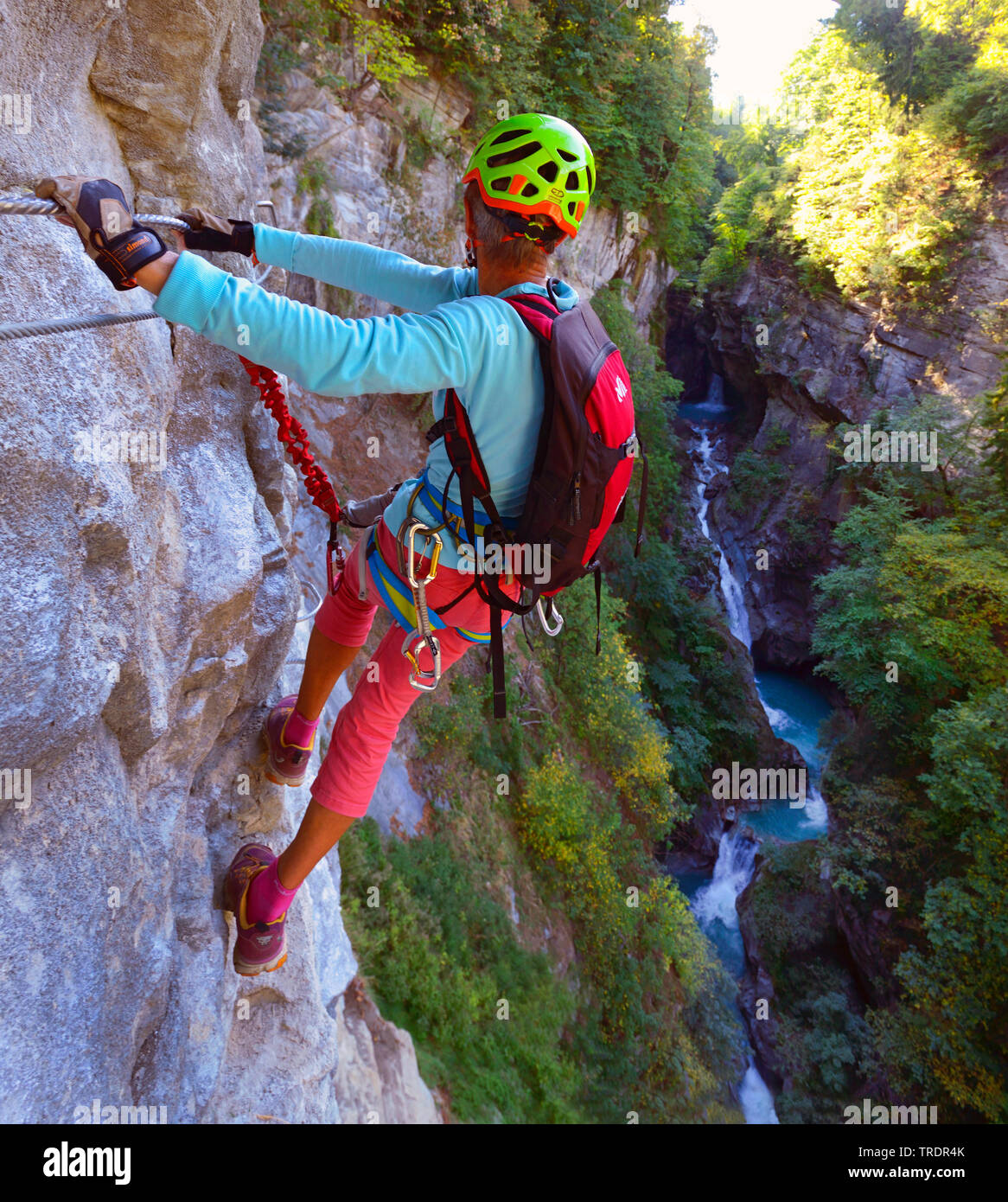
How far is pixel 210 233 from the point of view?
6.50 feet

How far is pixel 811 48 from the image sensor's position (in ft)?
71.0

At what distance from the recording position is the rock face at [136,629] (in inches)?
61.9

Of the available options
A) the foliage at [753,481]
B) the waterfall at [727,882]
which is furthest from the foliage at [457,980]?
the foliage at [753,481]

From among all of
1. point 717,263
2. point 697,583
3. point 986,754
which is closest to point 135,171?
point 986,754

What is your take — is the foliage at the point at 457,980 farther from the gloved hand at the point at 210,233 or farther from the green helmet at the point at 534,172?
the green helmet at the point at 534,172

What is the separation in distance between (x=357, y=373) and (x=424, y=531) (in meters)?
0.78

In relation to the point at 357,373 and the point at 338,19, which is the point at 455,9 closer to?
the point at 338,19

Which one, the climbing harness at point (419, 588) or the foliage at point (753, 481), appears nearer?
the climbing harness at point (419, 588)

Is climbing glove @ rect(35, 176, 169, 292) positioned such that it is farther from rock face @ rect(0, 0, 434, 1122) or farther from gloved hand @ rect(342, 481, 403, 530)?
gloved hand @ rect(342, 481, 403, 530)

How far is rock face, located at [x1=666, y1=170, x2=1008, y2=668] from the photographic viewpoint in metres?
16.7

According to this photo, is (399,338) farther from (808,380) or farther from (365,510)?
(808,380)

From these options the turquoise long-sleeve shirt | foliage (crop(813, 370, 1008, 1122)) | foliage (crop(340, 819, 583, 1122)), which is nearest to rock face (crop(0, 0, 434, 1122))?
the turquoise long-sleeve shirt

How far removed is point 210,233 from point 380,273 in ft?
1.80
